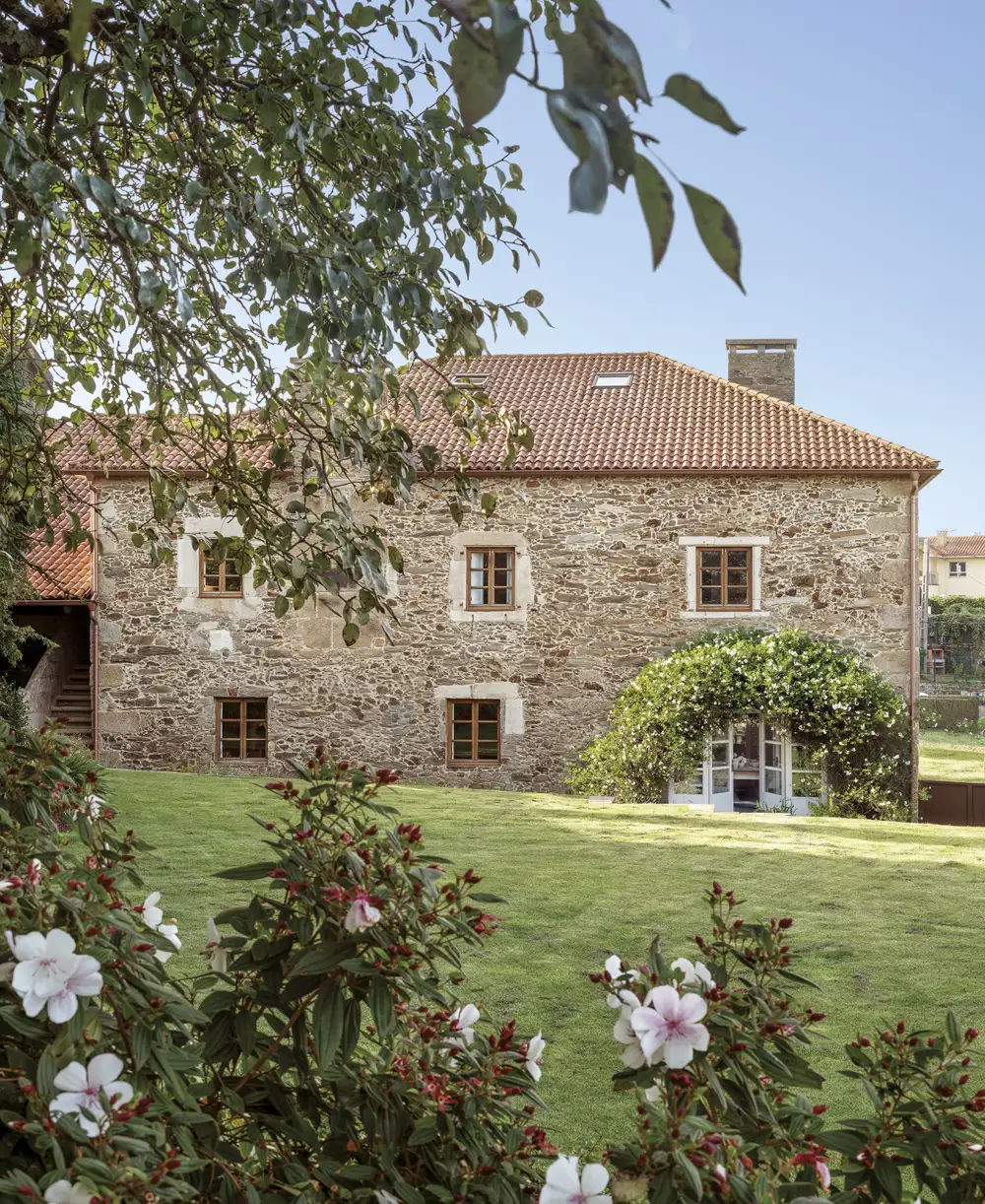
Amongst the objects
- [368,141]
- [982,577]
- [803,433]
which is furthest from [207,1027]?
[982,577]

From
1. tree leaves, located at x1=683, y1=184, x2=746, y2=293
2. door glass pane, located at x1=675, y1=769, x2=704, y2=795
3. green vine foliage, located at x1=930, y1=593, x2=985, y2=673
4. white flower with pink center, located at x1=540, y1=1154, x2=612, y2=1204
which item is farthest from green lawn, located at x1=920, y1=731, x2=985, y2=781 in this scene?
tree leaves, located at x1=683, y1=184, x2=746, y2=293

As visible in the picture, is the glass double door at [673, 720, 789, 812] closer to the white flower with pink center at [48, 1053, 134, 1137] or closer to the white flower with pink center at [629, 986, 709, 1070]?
the white flower with pink center at [629, 986, 709, 1070]

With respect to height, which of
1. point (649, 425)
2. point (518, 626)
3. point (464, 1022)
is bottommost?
point (464, 1022)

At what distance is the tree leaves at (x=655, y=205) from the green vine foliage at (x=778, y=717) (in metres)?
12.5

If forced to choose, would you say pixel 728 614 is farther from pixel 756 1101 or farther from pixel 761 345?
pixel 756 1101

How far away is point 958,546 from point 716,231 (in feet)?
224

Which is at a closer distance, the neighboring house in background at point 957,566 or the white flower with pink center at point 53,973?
the white flower with pink center at point 53,973

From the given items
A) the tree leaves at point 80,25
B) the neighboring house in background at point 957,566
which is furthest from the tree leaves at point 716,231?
the neighboring house in background at point 957,566

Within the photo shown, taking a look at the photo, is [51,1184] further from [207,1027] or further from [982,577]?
[982,577]

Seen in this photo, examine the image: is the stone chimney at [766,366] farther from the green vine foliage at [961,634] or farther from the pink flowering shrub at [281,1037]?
the green vine foliage at [961,634]

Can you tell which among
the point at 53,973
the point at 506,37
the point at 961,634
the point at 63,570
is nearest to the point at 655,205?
the point at 506,37

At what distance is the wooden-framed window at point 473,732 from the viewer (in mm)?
14352

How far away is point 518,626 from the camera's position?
14.3m

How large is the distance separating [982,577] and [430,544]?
187 ft
